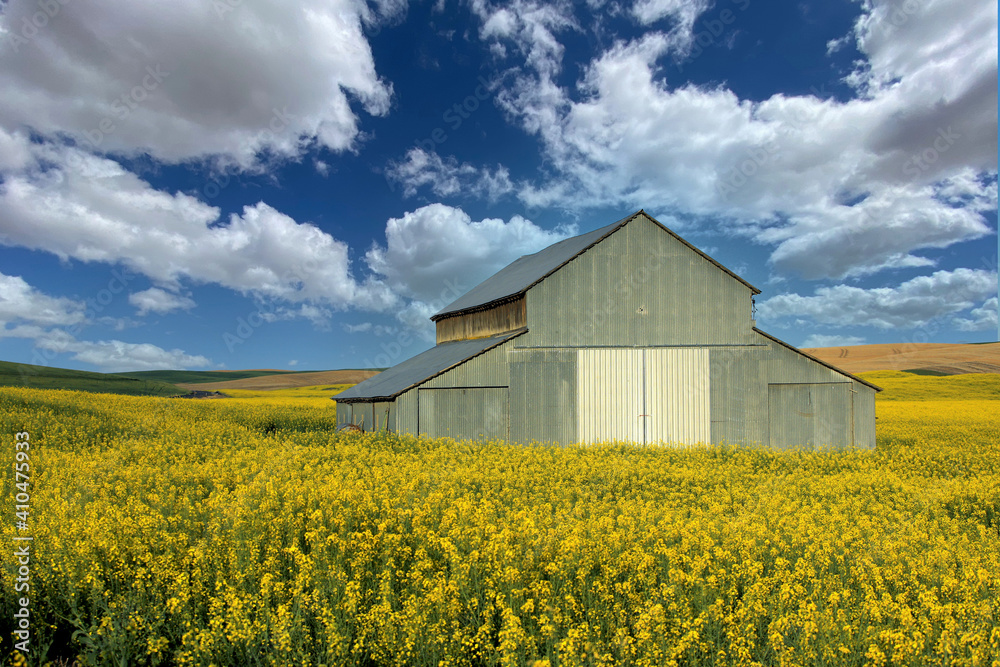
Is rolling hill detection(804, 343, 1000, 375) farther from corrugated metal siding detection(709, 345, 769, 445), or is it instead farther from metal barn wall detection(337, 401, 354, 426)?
metal barn wall detection(337, 401, 354, 426)

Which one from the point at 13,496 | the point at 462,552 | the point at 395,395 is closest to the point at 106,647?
the point at 462,552

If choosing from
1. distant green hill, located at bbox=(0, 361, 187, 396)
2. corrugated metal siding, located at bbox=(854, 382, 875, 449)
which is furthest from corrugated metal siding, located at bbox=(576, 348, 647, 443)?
distant green hill, located at bbox=(0, 361, 187, 396)

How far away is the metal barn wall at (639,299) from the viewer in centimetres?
2358

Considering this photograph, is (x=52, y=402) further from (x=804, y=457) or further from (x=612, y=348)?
(x=804, y=457)

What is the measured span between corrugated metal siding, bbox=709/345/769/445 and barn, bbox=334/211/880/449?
41 mm

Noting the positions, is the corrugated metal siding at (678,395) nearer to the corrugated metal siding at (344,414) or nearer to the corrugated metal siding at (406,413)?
the corrugated metal siding at (406,413)

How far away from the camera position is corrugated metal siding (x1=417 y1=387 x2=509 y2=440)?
854 inches

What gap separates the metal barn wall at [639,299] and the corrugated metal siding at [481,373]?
37.1 inches

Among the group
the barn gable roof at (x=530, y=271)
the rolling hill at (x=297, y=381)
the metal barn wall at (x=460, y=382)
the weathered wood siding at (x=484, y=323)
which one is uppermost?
the barn gable roof at (x=530, y=271)

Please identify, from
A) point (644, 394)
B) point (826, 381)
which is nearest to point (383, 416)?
point (644, 394)

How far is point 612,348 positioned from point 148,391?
4715cm

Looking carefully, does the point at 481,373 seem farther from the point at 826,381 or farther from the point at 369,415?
the point at 826,381

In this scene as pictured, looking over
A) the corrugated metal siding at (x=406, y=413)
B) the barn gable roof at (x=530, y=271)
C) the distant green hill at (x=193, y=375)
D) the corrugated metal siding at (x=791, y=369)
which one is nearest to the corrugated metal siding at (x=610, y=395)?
the barn gable roof at (x=530, y=271)

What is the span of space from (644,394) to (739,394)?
12.9 ft
